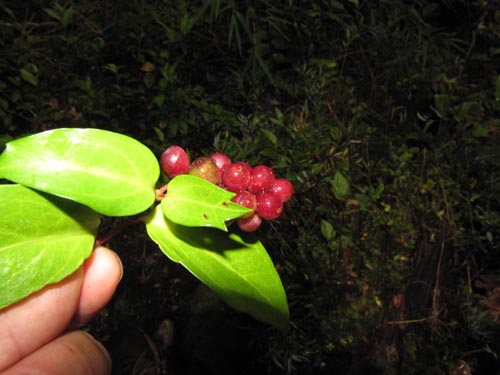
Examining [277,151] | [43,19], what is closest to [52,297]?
[277,151]

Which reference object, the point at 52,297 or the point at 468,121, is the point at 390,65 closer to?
the point at 468,121

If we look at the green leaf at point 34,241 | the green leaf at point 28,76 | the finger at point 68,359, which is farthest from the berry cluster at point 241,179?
the green leaf at point 28,76

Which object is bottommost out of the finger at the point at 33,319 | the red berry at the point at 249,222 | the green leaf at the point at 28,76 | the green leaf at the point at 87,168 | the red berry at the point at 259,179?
the finger at the point at 33,319

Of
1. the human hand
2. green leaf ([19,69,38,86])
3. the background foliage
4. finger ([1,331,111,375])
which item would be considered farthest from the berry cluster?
green leaf ([19,69,38,86])

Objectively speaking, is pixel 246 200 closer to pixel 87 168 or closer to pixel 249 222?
pixel 249 222

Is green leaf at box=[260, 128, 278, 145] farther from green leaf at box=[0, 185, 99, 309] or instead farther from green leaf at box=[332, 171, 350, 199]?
green leaf at box=[0, 185, 99, 309]

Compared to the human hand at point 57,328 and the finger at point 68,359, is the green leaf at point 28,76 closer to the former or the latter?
the human hand at point 57,328

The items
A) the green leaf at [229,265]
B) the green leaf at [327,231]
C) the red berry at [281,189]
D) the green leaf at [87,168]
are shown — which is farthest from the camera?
the green leaf at [327,231]
